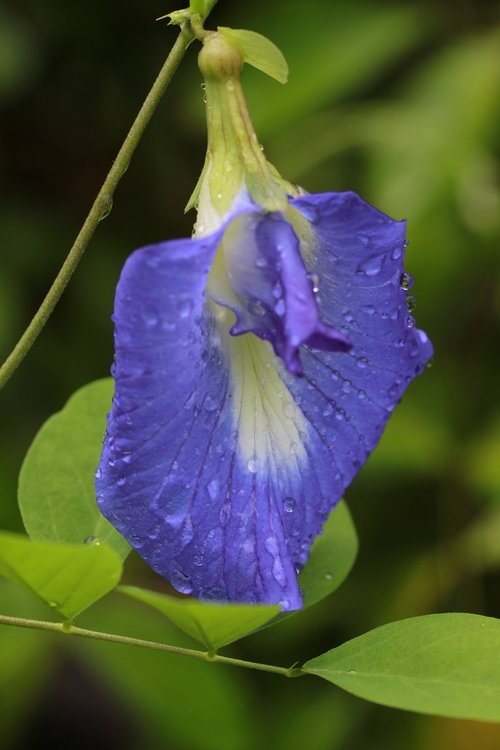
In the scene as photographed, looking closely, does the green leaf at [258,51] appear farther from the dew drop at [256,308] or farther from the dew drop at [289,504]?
the dew drop at [289,504]

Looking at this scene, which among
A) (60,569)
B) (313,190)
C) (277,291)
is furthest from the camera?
(313,190)

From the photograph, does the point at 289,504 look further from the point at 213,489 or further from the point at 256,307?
the point at 256,307

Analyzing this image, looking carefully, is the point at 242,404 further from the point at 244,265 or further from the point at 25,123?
the point at 25,123

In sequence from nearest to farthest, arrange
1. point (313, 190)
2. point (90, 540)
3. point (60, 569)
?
point (60, 569), point (90, 540), point (313, 190)

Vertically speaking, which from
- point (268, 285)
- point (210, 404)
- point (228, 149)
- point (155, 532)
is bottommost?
point (155, 532)

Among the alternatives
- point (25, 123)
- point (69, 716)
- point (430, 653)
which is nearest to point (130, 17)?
point (25, 123)

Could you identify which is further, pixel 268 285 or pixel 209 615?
pixel 268 285

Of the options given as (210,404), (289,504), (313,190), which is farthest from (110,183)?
(313,190)
